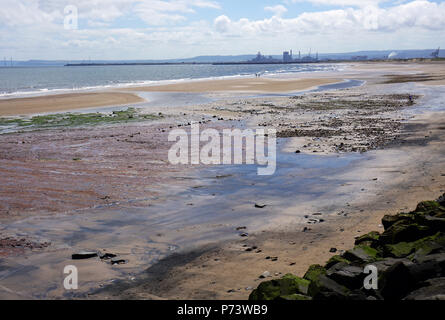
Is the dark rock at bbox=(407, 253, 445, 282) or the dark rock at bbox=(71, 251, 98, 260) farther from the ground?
the dark rock at bbox=(407, 253, 445, 282)

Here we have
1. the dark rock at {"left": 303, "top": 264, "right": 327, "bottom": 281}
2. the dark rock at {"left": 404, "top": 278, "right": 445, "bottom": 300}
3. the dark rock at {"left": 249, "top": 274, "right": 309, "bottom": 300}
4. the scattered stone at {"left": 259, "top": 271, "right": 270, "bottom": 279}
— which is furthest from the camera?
the scattered stone at {"left": 259, "top": 271, "right": 270, "bottom": 279}

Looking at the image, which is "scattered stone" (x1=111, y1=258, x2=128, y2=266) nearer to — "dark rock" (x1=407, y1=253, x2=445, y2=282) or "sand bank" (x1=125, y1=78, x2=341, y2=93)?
"dark rock" (x1=407, y1=253, x2=445, y2=282)

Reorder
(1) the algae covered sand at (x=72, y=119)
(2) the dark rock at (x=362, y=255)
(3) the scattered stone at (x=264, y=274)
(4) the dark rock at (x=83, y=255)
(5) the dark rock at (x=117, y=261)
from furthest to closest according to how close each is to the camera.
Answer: (1) the algae covered sand at (x=72, y=119) < (4) the dark rock at (x=83, y=255) < (5) the dark rock at (x=117, y=261) < (3) the scattered stone at (x=264, y=274) < (2) the dark rock at (x=362, y=255)

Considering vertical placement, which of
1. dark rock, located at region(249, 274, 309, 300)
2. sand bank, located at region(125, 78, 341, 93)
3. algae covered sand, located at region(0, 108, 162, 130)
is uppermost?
sand bank, located at region(125, 78, 341, 93)

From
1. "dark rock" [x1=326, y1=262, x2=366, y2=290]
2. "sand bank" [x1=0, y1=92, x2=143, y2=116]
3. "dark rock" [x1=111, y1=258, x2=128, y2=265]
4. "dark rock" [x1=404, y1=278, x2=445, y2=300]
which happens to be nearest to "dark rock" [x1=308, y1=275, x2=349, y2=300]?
"dark rock" [x1=326, y1=262, x2=366, y2=290]

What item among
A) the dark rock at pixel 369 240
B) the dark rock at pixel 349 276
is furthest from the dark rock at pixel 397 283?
the dark rock at pixel 369 240

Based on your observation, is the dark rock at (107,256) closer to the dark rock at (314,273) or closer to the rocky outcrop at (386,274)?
the rocky outcrop at (386,274)

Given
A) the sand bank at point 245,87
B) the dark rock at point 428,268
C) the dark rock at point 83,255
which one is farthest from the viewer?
the sand bank at point 245,87

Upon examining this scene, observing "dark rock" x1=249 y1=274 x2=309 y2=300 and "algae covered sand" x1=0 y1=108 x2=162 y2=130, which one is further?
"algae covered sand" x1=0 y1=108 x2=162 y2=130
